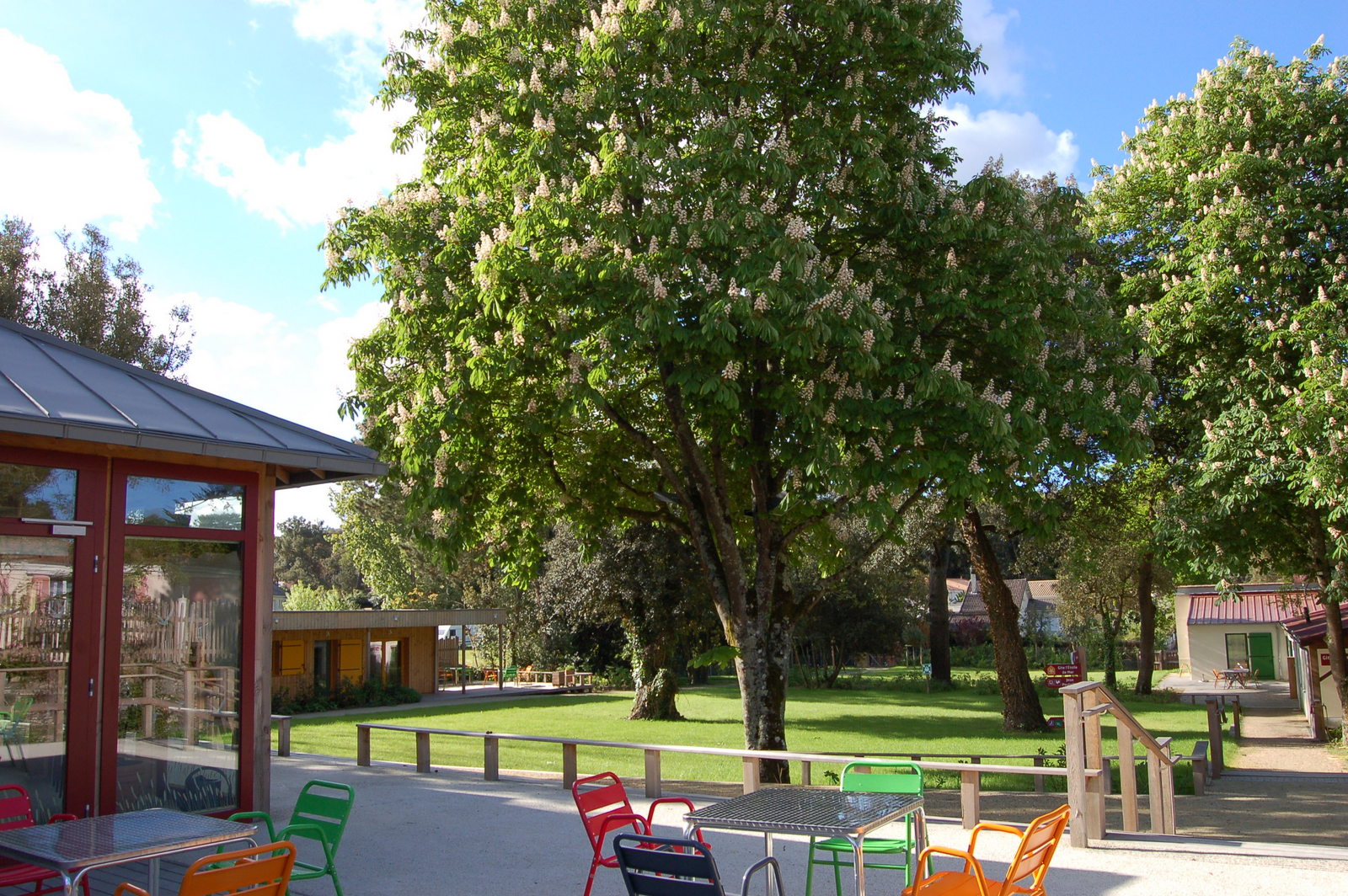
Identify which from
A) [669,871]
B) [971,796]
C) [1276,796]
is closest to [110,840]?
[669,871]

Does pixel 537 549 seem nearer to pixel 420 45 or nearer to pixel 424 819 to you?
pixel 424 819

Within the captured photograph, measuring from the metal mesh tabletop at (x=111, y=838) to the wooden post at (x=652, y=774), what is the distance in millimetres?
5497

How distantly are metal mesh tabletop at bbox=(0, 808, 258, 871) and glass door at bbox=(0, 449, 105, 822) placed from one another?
1.61 m

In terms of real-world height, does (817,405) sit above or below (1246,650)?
above

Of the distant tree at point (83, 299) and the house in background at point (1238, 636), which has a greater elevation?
Answer: the distant tree at point (83, 299)

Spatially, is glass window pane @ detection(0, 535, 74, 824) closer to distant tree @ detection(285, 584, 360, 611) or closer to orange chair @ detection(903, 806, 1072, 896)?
orange chair @ detection(903, 806, 1072, 896)

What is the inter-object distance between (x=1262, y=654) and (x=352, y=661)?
136 ft

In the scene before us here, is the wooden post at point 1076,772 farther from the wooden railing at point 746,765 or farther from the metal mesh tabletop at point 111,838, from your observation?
the metal mesh tabletop at point 111,838

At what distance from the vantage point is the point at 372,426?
12922mm

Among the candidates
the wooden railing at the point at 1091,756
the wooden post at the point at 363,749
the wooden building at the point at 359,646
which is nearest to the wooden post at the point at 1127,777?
the wooden railing at the point at 1091,756

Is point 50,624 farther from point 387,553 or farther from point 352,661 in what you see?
point 387,553

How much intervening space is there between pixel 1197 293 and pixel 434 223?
525 inches

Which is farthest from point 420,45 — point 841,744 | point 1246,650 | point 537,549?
point 1246,650

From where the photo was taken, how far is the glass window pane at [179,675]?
7953 millimetres
